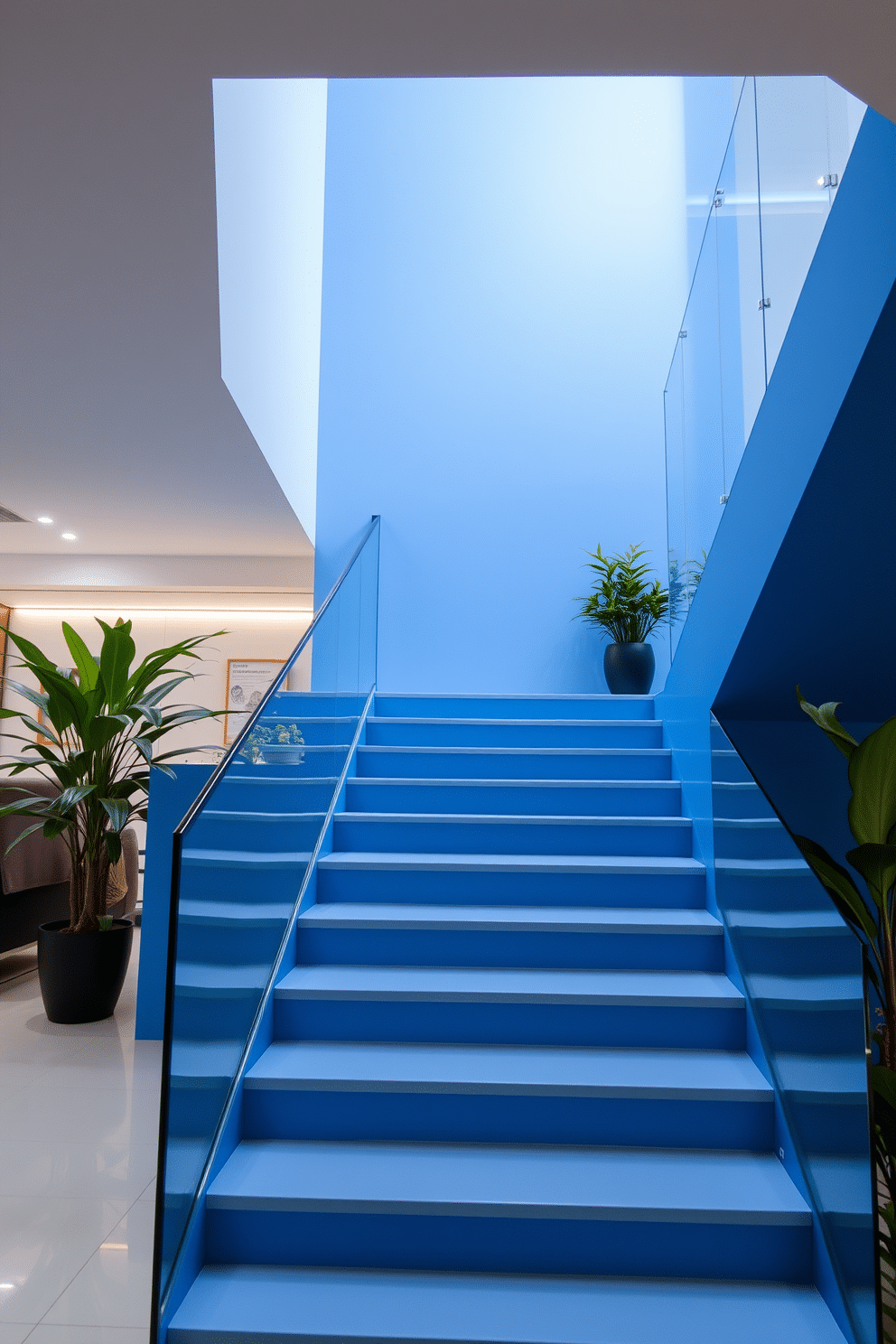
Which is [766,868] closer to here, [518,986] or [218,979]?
[518,986]

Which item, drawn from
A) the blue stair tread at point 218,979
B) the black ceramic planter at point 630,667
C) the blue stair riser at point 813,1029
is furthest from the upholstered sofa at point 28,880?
the blue stair riser at point 813,1029

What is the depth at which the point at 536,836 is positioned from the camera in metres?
3.73

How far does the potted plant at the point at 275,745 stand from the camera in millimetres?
2605

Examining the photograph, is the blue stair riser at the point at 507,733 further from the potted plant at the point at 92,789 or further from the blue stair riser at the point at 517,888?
the blue stair riser at the point at 517,888

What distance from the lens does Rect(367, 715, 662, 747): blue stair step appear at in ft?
14.9

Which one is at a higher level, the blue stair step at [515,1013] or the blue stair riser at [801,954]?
the blue stair riser at [801,954]

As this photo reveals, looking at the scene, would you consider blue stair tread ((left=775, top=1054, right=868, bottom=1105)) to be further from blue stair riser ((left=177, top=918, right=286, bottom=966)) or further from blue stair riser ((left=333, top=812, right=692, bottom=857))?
blue stair riser ((left=177, top=918, right=286, bottom=966))

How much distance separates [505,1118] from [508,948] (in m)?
0.67

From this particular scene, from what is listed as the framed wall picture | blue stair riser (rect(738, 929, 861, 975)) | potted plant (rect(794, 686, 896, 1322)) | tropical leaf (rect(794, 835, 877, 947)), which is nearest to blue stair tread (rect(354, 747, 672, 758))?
blue stair riser (rect(738, 929, 861, 975))

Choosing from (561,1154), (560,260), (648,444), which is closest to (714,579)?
(561,1154)

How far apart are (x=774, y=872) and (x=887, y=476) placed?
1179 mm

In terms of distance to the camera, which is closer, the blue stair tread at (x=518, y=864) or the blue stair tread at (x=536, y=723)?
the blue stair tread at (x=518, y=864)

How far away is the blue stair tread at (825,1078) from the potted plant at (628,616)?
3.65 m

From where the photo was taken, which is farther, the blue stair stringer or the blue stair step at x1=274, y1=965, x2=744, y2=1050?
the blue stair step at x1=274, y1=965, x2=744, y2=1050
